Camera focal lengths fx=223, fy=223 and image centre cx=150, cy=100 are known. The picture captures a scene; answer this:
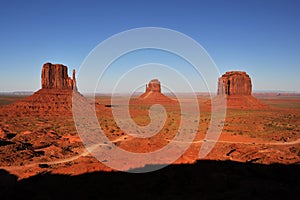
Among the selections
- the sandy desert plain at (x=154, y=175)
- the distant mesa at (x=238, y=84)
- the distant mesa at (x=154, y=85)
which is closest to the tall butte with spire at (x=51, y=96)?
the sandy desert plain at (x=154, y=175)

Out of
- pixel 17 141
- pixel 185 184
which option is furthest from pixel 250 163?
pixel 17 141

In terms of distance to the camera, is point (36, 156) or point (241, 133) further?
point (241, 133)

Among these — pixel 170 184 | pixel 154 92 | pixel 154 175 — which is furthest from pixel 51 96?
pixel 154 92

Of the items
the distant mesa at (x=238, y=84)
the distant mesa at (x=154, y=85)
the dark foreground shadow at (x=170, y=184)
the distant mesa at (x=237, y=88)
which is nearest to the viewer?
the dark foreground shadow at (x=170, y=184)

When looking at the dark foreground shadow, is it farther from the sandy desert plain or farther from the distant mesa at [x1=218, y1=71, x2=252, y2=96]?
the distant mesa at [x1=218, y1=71, x2=252, y2=96]

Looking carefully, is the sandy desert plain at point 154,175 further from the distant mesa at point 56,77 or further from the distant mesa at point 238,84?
the distant mesa at point 238,84

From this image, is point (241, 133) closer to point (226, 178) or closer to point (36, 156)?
point (226, 178)

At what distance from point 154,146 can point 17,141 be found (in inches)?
535

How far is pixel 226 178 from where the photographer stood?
1211 cm

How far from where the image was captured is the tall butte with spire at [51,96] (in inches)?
1929

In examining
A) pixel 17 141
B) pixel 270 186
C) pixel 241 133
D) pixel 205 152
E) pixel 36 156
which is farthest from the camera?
pixel 241 133

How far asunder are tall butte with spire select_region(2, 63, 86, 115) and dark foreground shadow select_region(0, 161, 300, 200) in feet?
125

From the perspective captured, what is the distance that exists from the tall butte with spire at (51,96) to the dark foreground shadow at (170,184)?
125ft

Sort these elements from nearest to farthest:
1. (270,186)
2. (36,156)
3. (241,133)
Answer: (270,186) < (36,156) < (241,133)
